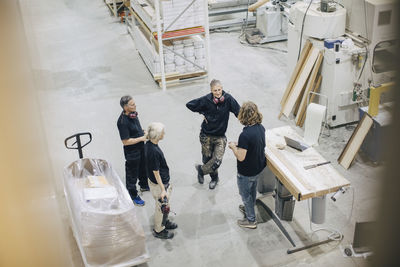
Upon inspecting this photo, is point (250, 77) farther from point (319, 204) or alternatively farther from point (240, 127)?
point (319, 204)

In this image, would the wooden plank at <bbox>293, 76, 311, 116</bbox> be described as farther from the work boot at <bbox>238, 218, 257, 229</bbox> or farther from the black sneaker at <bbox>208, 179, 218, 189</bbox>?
the work boot at <bbox>238, 218, 257, 229</bbox>

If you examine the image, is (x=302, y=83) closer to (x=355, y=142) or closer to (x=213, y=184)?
(x=355, y=142)

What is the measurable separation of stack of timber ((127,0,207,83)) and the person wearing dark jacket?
12.0ft

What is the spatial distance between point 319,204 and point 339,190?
408 mm

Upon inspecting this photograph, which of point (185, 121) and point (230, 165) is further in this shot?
point (185, 121)

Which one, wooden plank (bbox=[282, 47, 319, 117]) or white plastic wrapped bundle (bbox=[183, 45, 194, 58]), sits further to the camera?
white plastic wrapped bundle (bbox=[183, 45, 194, 58])

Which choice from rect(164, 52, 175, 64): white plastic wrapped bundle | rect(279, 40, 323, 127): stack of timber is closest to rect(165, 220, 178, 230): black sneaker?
rect(279, 40, 323, 127): stack of timber

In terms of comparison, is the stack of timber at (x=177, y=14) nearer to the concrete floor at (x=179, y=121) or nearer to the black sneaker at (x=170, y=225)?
the concrete floor at (x=179, y=121)

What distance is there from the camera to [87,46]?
1334cm

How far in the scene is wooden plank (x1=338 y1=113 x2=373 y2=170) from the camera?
767cm

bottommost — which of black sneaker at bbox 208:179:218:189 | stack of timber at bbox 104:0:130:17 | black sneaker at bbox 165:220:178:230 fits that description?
black sneaker at bbox 165:220:178:230

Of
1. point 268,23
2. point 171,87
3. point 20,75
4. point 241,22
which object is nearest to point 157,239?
point 171,87

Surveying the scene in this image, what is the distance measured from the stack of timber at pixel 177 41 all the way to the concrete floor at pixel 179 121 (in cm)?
36

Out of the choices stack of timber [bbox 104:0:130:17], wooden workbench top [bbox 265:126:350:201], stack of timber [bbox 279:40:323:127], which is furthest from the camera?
A: stack of timber [bbox 104:0:130:17]
